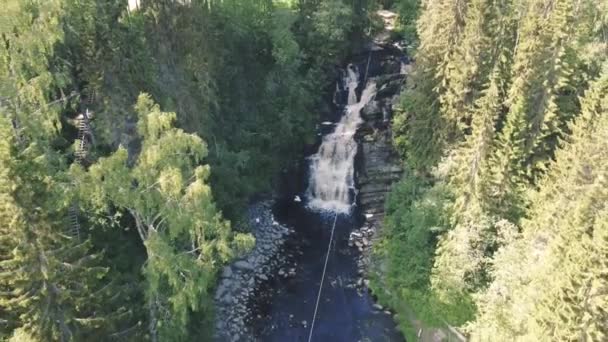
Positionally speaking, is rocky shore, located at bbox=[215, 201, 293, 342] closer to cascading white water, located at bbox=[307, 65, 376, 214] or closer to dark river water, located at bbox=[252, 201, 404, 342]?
dark river water, located at bbox=[252, 201, 404, 342]

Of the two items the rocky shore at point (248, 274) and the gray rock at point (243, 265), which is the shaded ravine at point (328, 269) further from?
the gray rock at point (243, 265)

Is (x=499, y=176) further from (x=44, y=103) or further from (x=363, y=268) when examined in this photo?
(x=44, y=103)

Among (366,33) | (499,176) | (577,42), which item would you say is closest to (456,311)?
(499,176)

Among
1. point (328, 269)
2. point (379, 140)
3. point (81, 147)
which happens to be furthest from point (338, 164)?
point (81, 147)

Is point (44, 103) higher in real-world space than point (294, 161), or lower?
higher

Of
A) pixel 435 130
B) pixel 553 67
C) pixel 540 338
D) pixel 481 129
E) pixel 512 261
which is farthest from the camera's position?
pixel 435 130

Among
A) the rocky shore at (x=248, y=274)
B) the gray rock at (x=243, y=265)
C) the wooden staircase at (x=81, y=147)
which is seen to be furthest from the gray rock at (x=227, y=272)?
the wooden staircase at (x=81, y=147)

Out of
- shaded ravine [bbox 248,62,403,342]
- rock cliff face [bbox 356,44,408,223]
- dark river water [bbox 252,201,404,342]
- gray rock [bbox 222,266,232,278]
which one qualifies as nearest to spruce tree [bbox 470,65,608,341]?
dark river water [bbox 252,201,404,342]
